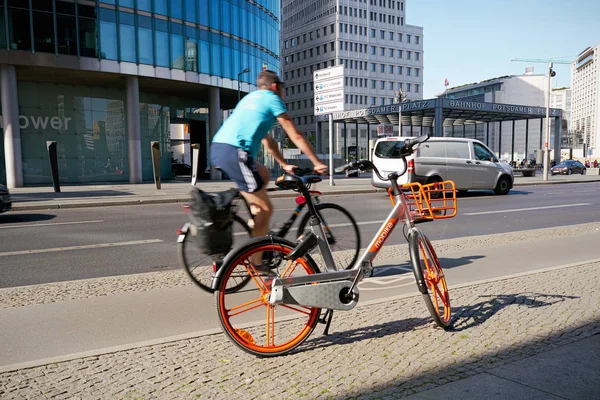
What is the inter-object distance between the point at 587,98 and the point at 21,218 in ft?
529

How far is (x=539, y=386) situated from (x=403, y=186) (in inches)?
65.4

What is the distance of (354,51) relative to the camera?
103 meters

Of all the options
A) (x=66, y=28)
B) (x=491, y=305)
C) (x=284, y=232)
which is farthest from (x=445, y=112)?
(x=284, y=232)

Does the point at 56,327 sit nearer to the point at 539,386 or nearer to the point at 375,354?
the point at 375,354

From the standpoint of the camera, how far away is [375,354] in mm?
3410

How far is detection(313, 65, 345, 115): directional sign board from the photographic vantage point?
22.8m

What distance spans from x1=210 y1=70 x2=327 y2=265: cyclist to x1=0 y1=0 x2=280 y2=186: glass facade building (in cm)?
2604

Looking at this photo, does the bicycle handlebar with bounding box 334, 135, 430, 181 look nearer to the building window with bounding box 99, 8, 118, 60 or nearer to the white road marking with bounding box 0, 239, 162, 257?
the white road marking with bounding box 0, 239, 162, 257

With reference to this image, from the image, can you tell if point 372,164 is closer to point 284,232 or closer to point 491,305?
point 284,232

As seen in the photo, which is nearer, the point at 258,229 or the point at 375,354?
the point at 375,354

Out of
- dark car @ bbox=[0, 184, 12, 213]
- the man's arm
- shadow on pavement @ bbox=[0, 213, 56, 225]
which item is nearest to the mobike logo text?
the man's arm

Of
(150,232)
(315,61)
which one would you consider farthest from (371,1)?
(150,232)

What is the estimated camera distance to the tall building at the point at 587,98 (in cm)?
13362

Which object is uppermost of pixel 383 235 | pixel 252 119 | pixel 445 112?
pixel 445 112
